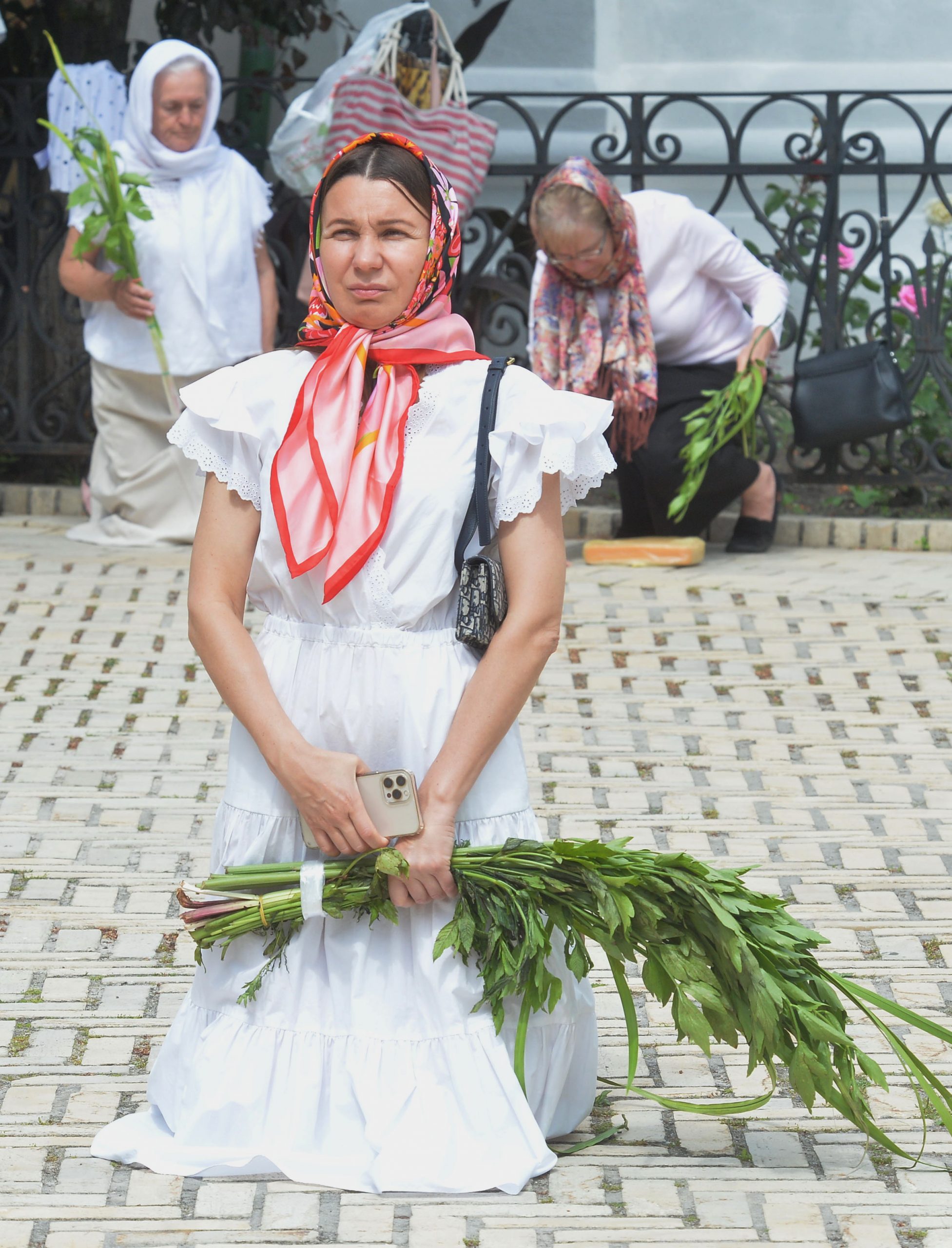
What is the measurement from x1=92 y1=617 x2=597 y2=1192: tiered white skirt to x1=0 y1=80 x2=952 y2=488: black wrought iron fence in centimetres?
509

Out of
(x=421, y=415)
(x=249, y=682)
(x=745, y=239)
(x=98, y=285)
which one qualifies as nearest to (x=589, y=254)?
(x=98, y=285)

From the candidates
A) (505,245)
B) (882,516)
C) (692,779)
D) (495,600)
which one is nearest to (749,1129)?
(495,600)

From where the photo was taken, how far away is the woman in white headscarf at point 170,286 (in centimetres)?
685

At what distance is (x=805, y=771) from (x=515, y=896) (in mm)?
2322

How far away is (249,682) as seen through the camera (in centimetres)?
269

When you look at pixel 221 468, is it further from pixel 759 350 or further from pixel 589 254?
pixel 759 350

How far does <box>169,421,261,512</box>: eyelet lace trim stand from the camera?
9.04ft

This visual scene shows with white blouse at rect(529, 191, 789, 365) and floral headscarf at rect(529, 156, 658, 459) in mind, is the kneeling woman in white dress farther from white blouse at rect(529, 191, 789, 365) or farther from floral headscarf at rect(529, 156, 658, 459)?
white blouse at rect(529, 191, 789, 365)

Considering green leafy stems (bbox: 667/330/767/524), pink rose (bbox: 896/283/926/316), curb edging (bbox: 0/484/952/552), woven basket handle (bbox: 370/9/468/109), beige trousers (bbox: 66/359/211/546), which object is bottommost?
curb edging (bbox: 0/484/952/552)

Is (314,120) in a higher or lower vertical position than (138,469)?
higher

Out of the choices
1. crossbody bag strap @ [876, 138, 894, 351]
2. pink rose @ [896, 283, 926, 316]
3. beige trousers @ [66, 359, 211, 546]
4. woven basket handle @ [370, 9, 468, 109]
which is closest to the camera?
beige trousers @ [66, 359, 211, 546]

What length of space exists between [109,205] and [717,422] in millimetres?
2472

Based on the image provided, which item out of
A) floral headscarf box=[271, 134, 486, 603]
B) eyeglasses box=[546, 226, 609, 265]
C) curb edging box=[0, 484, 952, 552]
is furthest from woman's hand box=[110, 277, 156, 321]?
floral headscarf box=[271, 134, 486, 603]

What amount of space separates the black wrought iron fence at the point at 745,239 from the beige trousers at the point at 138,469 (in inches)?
33.5
